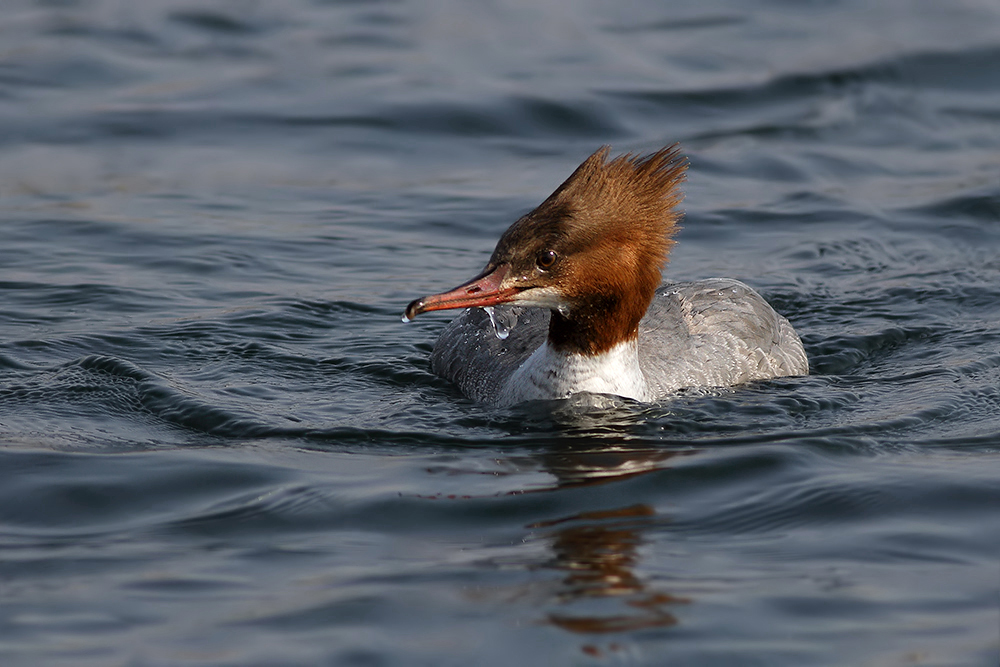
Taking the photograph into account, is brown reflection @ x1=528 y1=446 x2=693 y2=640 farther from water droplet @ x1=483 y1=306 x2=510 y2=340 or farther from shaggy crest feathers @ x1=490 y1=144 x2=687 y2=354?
water droplet @ x1=483 y1=306 x2=510 y2=340

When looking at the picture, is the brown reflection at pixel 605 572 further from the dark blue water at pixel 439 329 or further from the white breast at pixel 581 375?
the white breast at pixel 581 375

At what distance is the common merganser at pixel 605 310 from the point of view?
6.44m

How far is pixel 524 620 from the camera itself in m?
4.60

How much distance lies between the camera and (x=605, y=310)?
6.73 meters

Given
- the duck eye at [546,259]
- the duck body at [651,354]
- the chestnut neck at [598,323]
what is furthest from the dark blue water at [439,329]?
the duck eye at [546,259]

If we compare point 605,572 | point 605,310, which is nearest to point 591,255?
point 605,310

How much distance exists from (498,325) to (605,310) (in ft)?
4.08

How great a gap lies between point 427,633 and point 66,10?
12183 millimetres

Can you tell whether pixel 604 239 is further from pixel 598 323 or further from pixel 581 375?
pixel 581 375

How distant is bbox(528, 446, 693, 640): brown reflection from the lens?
4.62m

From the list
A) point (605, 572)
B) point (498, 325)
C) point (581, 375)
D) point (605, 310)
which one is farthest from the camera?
point (498, 325)

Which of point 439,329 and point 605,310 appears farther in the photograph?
point 439,329

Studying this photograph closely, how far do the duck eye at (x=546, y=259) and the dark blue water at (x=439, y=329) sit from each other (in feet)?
2.63

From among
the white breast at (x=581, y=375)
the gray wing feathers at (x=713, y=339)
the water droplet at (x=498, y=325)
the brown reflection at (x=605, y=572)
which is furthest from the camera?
the water droplet at (x=498, y=325)
